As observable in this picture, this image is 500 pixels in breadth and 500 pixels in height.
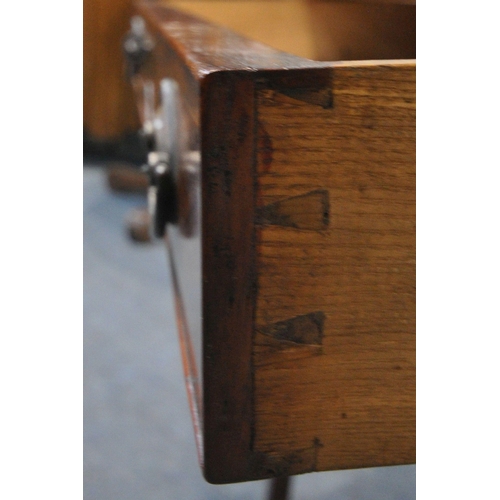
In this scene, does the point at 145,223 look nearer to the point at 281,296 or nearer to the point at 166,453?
the point at 166,453

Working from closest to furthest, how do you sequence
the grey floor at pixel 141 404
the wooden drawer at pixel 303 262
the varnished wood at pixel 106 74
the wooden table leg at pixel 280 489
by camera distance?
the wooden drawer at pixel 303 262 → the wooden table leg at pixel 280 489 → the grey floor at pixel 141 404 → the varnished wood at pixel 106 74

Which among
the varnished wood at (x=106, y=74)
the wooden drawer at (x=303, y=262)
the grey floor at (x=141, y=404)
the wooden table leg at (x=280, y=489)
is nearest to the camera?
the wooden drawer at (x=303, y=262)

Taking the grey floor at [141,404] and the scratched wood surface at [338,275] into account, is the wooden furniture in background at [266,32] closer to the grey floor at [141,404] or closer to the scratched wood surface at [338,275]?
the scratched wood surface at [338,275]

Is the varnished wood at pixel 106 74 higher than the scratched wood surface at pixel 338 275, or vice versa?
the varnished wood at pixel 106 74

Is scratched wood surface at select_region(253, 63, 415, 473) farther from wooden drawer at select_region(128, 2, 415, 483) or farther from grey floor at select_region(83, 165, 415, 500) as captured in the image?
grey floor at select_region(83, 165, 415, 500)

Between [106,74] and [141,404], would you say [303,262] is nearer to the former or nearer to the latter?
[141,404]

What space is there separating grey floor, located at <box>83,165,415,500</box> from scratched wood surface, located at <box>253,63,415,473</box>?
431 mm

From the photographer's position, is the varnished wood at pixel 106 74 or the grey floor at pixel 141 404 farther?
the varnished wood at pixel 106 74

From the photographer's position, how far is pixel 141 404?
4.67 feet

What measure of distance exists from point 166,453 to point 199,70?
0.99m

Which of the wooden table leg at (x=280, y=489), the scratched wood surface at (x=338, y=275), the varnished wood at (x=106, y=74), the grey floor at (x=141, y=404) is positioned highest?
the varnished wood at (x=106, y=74)

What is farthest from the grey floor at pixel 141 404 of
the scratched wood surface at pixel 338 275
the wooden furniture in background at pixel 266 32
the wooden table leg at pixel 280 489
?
the wooden furniture in background at pixel 266 32

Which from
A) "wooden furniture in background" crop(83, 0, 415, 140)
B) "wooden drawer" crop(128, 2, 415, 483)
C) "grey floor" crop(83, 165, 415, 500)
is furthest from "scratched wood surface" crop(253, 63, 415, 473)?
"grey floor" crop(83, 165, 415, 500)

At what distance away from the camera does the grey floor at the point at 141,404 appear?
113 centimetres
